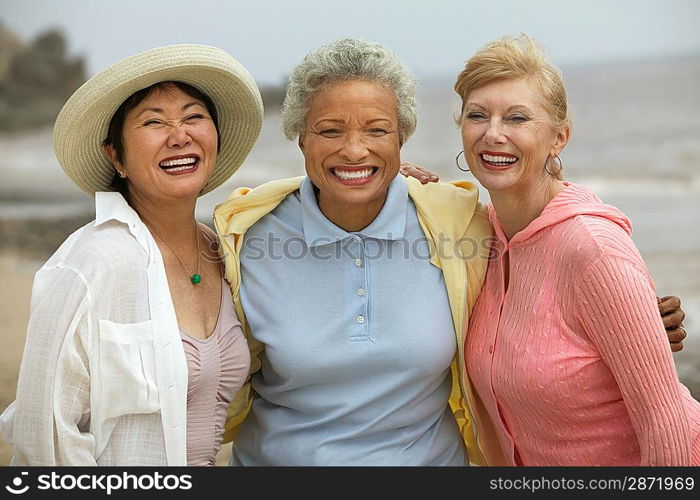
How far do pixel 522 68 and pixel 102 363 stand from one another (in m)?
1.32

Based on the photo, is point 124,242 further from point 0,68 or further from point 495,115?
point 0,68

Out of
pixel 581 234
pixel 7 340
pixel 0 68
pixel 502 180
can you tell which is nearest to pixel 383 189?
pixel 502 180

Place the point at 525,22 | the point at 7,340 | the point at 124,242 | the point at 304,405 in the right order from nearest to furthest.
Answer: the point at 124,242
the point at 304,405
the point at 7,340
the point at 525,22

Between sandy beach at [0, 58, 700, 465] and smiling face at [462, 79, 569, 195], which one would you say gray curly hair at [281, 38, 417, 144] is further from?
sandy beach at [0, 58, 700, 465]

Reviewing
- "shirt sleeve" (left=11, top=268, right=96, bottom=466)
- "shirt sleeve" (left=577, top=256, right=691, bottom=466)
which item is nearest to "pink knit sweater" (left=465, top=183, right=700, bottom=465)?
"shirt sleeve" (left=577, top=256, right=691, bottom=466)

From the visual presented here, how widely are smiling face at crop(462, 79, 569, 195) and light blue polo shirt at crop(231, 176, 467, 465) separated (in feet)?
1.06

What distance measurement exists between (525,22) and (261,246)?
12.5 metres

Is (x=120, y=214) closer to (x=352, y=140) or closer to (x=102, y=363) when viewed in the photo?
(x=102, y=363)

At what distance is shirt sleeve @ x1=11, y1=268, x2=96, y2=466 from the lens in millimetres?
1986

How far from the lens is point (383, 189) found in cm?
235

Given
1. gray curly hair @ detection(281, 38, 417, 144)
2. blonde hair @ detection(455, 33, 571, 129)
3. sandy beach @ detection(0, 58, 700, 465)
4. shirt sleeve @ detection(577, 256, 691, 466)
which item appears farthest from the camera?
Answer: sandy beach @ detection(0, 58, 700, 465)

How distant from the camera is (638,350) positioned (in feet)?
6.33

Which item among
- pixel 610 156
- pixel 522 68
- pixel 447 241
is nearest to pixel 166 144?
pixel 447 241

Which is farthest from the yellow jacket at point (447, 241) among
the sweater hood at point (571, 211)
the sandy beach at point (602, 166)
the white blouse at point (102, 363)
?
the sandy beach at point (602, 166)
